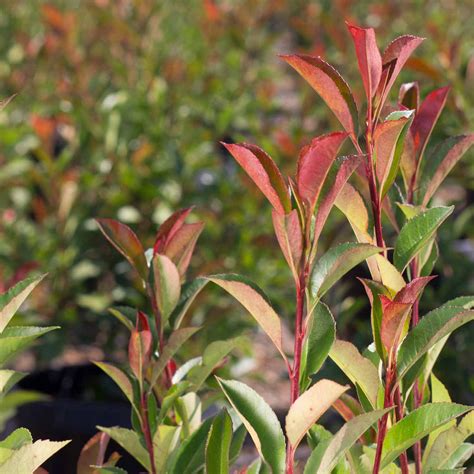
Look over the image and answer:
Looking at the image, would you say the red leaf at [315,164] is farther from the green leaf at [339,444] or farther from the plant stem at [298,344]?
the green leaf at [339,444]

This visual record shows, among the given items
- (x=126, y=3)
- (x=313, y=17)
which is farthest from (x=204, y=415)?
(x=313, y=17)

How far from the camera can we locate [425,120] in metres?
1.34

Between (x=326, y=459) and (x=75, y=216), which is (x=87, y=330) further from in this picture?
(x=326, y=459)

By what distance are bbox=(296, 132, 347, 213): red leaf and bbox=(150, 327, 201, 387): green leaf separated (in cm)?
28

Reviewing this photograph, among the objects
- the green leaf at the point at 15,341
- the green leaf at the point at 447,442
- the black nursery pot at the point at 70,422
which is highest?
the green leaf at the point at 15,341

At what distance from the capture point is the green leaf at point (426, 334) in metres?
1.03

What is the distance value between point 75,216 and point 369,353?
7.37 feet

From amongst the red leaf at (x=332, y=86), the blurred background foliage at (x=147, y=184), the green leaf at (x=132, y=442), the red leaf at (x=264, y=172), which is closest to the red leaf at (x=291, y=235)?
the red leaf at (x=264, y=172)

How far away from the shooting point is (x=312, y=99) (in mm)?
4047

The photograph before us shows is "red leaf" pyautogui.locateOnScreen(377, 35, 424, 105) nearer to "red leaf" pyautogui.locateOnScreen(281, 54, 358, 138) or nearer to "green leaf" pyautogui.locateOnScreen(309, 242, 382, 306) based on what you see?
"red leaf" pyautogui.locateOnScreen(281, 54, 358, 138)

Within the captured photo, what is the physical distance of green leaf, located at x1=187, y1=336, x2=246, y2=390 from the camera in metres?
1.27

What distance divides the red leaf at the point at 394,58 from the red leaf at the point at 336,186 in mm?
109

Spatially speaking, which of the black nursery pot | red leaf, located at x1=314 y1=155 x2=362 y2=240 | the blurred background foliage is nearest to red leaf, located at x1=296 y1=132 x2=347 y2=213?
red leaf, located at x1=314 y1=155 x2=362 y2=240

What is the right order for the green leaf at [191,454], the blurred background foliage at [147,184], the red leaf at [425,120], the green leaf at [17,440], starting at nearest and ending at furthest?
the green leaf at [17,440] → the green leaf at [191,454] → the red leaf at [425,120] → the blurred background foliage at [147,184]
